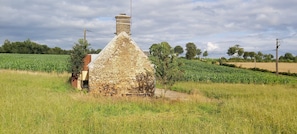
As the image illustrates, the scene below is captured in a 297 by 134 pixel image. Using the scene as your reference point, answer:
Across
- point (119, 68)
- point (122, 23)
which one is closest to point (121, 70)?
point (119, 68)

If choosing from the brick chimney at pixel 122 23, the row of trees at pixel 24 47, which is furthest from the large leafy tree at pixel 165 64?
the row of trees at pixel 24 47

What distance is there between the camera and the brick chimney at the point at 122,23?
21984 millimetres

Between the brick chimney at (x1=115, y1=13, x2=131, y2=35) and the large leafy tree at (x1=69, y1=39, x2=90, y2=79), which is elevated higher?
the brick chimney at (x1=115, y1=13, x2=131, y2=35)

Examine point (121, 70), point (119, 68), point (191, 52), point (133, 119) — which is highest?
point (191, 52)

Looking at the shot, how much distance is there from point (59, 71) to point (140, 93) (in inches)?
897

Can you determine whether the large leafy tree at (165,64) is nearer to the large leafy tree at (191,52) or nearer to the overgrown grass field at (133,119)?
the overgrown grass field at (133,119)

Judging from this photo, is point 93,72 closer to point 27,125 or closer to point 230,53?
point 27,125

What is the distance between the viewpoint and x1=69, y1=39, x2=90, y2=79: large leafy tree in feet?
91.2

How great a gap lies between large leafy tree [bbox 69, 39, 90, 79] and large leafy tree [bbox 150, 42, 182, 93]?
10.9 m

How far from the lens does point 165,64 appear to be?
1923 cm

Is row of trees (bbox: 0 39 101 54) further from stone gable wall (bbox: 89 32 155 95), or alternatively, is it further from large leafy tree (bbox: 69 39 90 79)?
stone gable wall (bbox: 89 32 155 95)

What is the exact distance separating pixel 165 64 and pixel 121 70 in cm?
379

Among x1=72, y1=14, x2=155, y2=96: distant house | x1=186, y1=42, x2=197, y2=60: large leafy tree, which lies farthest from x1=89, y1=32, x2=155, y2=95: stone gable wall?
x1=186, y1=42, x2=197, y2=60: large leafy tree

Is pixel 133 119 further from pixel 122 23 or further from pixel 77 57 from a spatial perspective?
pixel 77 57
